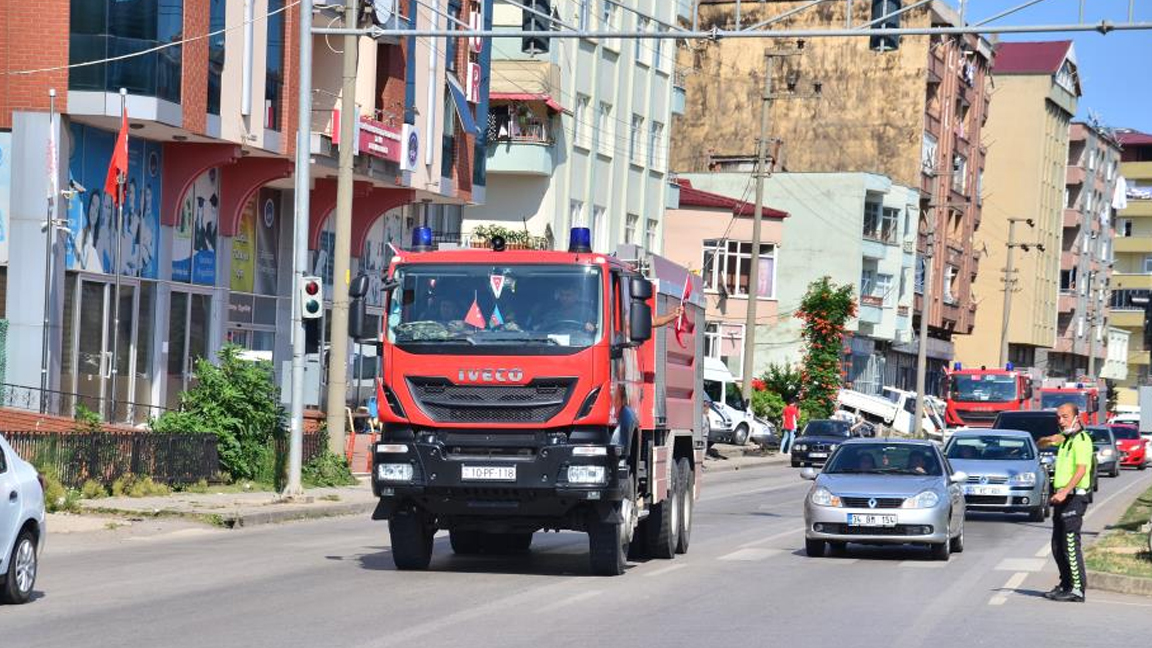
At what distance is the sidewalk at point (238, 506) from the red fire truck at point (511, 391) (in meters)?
7.17

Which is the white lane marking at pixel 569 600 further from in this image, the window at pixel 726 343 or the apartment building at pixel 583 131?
the window at pixel 726 343

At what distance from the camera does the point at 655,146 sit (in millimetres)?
66125

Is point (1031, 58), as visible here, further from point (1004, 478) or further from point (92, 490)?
point (92, 490)

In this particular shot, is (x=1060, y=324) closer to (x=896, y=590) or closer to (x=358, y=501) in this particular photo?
(x=358, y=501)

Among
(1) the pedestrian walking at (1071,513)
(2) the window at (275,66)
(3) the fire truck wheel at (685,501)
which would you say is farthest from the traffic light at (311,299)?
(1) the pedestrian walking at (1071,513)

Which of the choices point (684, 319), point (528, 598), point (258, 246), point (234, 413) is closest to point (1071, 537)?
point (528, 598)

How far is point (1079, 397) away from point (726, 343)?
1393 cm

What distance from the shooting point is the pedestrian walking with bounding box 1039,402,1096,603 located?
675 inches

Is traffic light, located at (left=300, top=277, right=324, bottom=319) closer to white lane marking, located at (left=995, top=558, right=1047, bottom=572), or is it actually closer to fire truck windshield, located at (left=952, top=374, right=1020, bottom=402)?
white lane marking, located at (left=995, top=558, right=1047, bottom=572)

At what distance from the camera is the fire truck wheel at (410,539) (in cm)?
1847

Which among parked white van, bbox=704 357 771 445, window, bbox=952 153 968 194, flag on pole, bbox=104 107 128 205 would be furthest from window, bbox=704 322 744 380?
flag on pole, bbox=104 107 128 205

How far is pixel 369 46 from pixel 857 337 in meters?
47.7

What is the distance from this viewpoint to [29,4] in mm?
31812

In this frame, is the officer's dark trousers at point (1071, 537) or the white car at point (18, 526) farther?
the officer's dark trousers at point (1071, 537)
